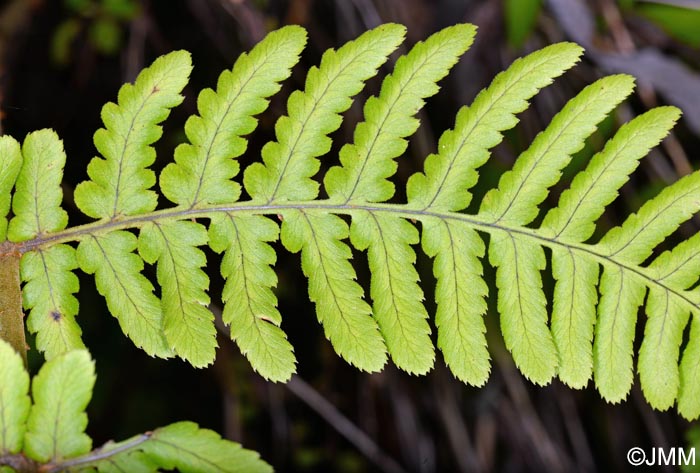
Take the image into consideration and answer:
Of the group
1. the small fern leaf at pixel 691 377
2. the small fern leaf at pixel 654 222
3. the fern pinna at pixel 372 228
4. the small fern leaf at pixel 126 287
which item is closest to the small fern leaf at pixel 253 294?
the fern pinna at pixel 372 228

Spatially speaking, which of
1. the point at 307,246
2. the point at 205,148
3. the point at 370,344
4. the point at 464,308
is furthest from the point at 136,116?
the point at 464,308

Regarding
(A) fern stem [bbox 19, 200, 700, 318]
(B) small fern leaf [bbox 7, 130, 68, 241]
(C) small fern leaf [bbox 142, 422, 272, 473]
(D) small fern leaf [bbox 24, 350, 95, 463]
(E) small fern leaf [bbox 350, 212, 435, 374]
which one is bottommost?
(C) small fern leaf [bbox 142, 422, 272, 473]

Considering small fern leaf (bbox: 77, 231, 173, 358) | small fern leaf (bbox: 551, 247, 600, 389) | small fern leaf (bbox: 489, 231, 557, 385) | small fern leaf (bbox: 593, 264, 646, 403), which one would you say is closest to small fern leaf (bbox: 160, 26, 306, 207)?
small fern leaf (bbox: 77, 231, 173, 358)

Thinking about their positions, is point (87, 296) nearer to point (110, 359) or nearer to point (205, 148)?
point (110, 359)

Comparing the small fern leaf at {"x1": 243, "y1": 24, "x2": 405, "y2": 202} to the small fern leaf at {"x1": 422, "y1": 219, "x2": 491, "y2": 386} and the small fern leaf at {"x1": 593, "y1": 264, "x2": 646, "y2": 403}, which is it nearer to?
the small fern leaf at {"x1": 422, "y1": 219, "x2": 491, "y2": 386}

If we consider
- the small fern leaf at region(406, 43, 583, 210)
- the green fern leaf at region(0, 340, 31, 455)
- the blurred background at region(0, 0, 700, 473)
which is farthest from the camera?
the blurred background at region(0, 0, 700, 473)

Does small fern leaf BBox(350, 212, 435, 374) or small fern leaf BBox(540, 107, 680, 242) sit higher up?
small fern leaf BBox(540, 107, 680, 242)
